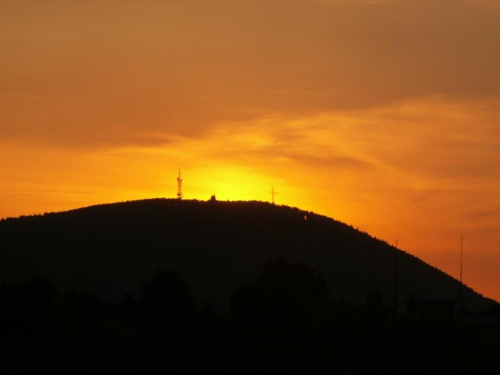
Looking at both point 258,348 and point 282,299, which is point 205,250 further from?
point 258,348

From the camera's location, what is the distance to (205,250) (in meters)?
158

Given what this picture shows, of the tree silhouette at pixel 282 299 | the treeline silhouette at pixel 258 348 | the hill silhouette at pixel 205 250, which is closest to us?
the treeline silhouette at pixel 258 348

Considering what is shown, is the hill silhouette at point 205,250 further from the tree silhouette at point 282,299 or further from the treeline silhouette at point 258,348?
the treeline silhouette at point 258,348

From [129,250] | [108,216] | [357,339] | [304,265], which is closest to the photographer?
[357,339]

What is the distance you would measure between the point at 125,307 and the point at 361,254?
84.9 m

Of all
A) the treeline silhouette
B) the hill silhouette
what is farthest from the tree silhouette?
the hill silhouette

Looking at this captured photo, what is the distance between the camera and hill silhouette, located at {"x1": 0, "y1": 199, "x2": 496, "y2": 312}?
476 feet

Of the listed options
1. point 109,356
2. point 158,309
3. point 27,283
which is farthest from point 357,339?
point 27,283

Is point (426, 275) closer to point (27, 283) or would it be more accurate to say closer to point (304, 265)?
point (304, 265)

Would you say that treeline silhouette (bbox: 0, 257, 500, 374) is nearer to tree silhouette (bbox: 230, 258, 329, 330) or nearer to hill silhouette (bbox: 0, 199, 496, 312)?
tree silhouette (bbox: 230, 258, 329, 330)

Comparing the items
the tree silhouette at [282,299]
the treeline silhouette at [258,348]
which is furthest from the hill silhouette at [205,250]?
the treeline silhouette at [258,348]

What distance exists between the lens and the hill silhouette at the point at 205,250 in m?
145

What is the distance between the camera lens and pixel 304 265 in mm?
83812

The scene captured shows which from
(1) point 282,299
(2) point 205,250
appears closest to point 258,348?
(1) point 282,299
